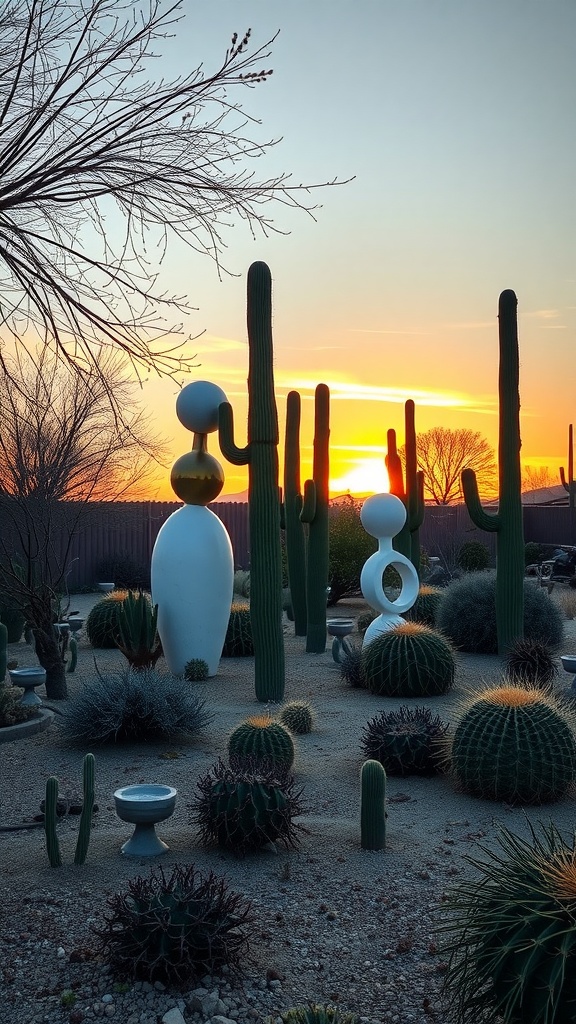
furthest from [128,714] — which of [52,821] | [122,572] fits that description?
[122,572]

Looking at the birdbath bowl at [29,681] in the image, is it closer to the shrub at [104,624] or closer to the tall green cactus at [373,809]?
the shrub at [104,624]

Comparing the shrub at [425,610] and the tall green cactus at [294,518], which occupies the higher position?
the tall green cactus at [294,518]

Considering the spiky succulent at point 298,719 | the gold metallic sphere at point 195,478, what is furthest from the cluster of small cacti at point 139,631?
the spiky succulent at point 298,719

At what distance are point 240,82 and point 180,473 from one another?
873cm

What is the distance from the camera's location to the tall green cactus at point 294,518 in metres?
16.0

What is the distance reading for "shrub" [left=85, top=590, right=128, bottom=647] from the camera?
1472 cm

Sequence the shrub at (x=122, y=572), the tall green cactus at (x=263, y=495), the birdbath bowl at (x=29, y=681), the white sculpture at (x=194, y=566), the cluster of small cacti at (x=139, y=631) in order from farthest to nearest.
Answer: the shrub at (x=122, y=572) → the white sculpture at (x=194, y=566) → the cluster of small cacti at (x=139, y=631) → the tall green cactus at (x=263, y=495) → the birdbath bowl at (x=29, y=681)

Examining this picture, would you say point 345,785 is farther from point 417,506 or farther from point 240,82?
point 417,506

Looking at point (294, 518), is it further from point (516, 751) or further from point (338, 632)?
point (516, 751)

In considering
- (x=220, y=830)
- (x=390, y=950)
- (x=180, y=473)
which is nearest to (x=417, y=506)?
(x=180, y=473)

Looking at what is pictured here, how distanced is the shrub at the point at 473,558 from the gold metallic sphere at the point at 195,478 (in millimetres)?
16938

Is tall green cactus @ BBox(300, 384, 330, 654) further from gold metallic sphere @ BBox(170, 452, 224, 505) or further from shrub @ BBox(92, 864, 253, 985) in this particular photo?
shrub @ BBox(92, 864, 253, 985)

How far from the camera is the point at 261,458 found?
10703 millimetres

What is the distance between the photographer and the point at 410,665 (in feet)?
34.2
